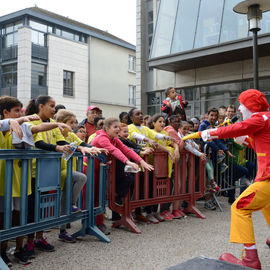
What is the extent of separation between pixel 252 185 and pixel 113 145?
237 centimetres

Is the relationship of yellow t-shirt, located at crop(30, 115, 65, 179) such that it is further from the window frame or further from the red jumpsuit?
the window frame

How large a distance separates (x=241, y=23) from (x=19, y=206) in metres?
12.7

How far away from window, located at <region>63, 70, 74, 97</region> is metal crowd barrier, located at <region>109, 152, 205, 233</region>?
76.0 feet

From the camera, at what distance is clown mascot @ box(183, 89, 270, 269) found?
3.63m

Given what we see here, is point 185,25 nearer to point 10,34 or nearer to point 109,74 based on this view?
point 109,74

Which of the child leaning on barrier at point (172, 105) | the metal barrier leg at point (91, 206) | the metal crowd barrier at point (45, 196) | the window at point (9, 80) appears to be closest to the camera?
the metal crowd barrier at point (45, 196)

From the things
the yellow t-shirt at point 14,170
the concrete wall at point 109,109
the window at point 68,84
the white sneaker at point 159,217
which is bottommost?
the white sneaker at point 159,217

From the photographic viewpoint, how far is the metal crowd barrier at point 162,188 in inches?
214

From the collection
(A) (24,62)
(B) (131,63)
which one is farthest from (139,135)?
(B) (131,63)

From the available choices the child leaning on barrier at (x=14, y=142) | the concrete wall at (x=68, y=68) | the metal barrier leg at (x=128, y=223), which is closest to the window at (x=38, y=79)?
the concrete wall at (x=68, y=68)

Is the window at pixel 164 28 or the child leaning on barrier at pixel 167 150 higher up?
the window at pixel 164 28

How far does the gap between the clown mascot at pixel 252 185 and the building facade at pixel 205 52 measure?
32.4ft

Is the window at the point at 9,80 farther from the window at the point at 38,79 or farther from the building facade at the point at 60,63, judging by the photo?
the window at the point at 38,79

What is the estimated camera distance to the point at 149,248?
179 inches
